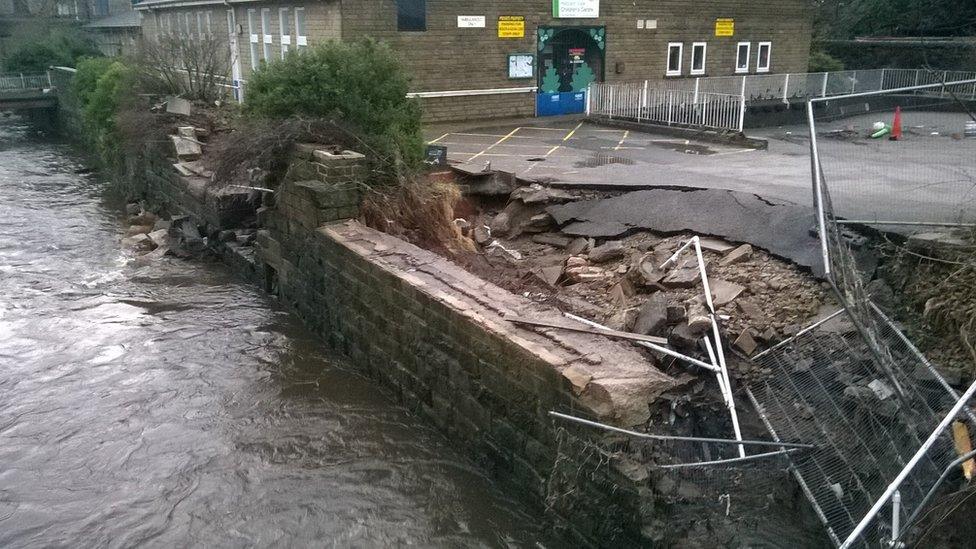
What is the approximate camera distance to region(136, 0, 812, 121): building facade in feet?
74.2

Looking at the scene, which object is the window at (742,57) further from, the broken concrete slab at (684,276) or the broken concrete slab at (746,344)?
the broken concrete slab at (746,344)

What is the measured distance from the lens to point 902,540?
16.5ft

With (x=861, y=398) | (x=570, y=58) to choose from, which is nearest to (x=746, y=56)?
(x=570, y=58)

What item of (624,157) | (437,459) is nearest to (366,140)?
(437,459)

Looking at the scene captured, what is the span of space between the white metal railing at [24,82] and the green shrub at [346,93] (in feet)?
91.0

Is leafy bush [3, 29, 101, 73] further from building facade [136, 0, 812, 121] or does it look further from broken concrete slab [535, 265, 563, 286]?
broken concrete slab [535, 265, 563, 286]

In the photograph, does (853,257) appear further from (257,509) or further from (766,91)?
(766,91)

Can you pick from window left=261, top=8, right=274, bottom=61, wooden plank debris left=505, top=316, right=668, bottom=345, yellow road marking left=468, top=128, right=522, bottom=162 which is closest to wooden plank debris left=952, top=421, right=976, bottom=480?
wooden plank debris left=505, top=316, right=668, bottom=345

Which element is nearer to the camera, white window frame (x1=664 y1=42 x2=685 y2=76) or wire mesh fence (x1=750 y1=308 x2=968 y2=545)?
wire mesh fence (x1=750 y1=308 x2=968 y2=545)

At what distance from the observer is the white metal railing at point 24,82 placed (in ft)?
115

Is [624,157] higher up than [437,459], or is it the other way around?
[624,157]

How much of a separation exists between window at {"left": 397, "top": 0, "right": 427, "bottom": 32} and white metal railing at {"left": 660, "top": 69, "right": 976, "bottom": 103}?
8059 mm

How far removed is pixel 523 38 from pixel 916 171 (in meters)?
15.3

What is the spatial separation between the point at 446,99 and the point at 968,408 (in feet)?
64.7
